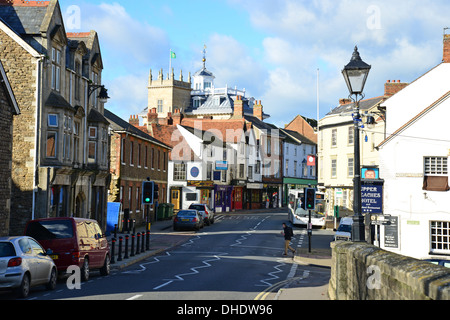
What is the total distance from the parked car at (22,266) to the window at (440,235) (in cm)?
2023

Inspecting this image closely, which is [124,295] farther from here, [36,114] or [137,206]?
[137,206]

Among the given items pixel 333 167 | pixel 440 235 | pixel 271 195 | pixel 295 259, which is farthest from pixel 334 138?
pixel 271 195

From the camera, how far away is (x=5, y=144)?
2323 centimetres

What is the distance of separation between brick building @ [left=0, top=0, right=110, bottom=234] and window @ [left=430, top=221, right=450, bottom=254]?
1860cm

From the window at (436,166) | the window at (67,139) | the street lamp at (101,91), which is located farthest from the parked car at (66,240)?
the window at (436,166)

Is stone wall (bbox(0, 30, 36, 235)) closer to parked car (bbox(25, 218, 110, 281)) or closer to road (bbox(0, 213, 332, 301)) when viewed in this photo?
road (bbox(0, 213, 332, 301))

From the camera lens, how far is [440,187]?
95.7 feet

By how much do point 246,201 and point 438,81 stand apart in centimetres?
4567

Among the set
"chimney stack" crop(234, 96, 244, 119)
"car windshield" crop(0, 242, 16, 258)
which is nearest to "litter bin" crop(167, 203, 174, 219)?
"chimney stack" crop(234, 96, 244, 119)

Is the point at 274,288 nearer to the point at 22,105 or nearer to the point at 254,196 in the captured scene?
the point at 22,105

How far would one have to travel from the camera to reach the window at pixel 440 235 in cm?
2925

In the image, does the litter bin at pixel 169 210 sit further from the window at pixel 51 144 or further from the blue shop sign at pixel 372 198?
the blue shop sign at pixel 372 198

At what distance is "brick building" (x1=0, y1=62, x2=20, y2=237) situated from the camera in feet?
75.4

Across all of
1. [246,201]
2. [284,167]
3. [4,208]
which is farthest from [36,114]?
[284,167]
